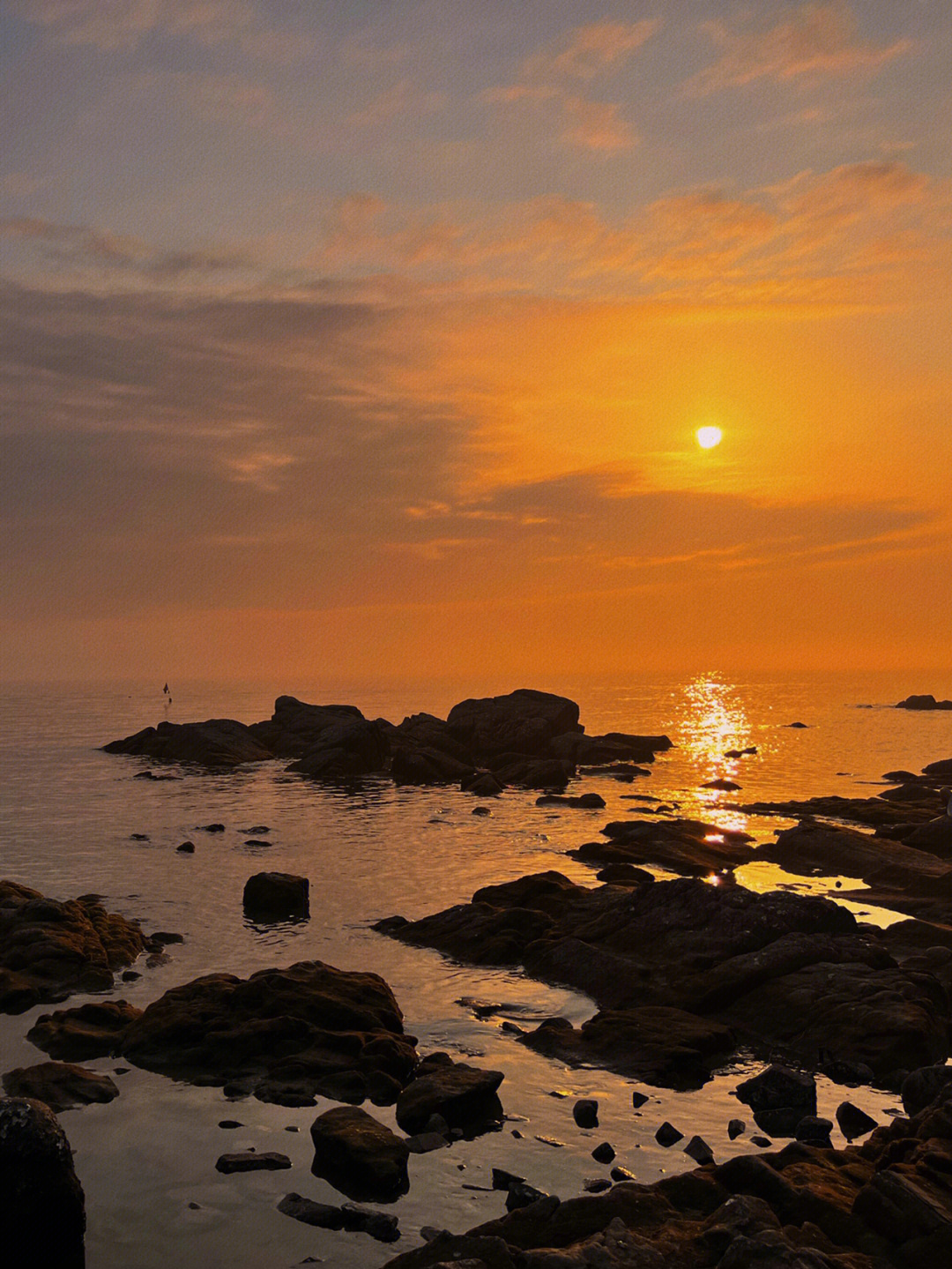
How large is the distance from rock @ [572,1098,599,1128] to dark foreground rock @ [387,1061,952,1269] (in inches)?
116

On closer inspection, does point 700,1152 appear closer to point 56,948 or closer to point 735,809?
point 56,948

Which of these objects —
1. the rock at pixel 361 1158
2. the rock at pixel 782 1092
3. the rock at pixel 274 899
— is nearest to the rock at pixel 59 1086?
the rock at pixel 361 1158

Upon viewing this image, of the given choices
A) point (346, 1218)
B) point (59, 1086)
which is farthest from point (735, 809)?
point (346, 1218)

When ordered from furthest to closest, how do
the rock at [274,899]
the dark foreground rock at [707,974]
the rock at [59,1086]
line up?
1. the rock at [274,899]
2. the dark foreground rock at [707,974]
3. the rock at [59,1086]

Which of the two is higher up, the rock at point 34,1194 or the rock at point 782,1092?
the rock at point 34,1194

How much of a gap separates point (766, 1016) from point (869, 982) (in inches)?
93.8

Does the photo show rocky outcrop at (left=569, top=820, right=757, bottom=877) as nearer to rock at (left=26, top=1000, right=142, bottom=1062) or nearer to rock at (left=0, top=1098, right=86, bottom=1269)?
rock at (left=26, top=1000, right=142, bottom=1062)

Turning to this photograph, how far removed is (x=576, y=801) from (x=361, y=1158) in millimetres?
49996

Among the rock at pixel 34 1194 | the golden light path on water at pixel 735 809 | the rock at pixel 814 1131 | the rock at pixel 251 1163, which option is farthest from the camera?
the golden light path on water at pixel 735 809

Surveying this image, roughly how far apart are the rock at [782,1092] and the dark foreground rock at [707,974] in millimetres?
1814

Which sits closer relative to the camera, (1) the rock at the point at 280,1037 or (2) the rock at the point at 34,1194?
(2) the rock at the point at 34,1194

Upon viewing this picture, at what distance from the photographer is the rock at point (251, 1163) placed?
1485 centimetres

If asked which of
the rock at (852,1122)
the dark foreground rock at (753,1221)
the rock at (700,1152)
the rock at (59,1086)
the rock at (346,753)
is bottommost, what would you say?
the rock at (852,1122)

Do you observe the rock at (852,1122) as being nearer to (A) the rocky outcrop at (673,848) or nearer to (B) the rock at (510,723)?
(A) the rocky outcrop at (673,848)
